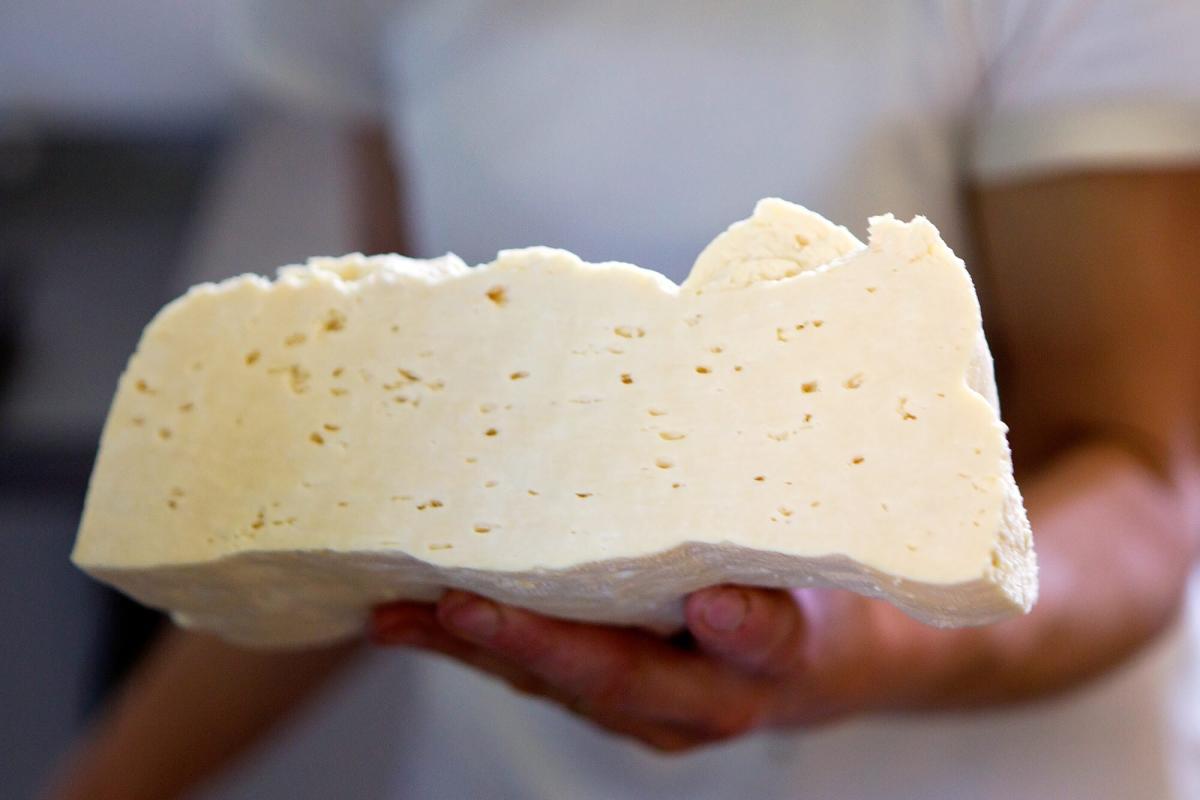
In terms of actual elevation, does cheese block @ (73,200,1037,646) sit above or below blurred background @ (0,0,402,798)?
below

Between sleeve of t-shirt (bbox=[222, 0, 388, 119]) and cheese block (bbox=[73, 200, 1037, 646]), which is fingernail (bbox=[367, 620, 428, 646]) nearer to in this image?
cheese block (bbox=[73, 200, 1037, 646])

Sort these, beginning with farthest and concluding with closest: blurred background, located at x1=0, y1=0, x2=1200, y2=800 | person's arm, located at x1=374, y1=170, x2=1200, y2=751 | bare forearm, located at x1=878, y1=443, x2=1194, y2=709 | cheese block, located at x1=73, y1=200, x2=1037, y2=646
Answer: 1. blurred background, located at x1=0, y1=0, x2=1200, y2=800
2. bare forearm, located at x1=878, y1=443, x2=1194, y2=709
3. person's arm, located at x1=374, y1=170, x2=1200, y2=751
4. cheese block, located at x1=73, y1=200, x2=1037, y2=646

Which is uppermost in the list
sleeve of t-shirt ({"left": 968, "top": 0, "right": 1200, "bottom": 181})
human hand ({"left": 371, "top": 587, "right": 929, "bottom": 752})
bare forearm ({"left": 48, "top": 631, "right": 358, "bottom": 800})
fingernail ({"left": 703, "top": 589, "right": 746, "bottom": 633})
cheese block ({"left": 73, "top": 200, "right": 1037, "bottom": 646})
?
sleeve of t-shirt ({"left": 968, "top": 0, "right": 1200, "bottom": 181})

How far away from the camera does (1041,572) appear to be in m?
0.51

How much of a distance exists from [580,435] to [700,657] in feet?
0.52

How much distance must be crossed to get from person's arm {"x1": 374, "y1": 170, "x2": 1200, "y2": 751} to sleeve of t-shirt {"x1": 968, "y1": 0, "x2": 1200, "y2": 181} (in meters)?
0.01

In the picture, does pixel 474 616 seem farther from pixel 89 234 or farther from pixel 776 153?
pixel 89 234

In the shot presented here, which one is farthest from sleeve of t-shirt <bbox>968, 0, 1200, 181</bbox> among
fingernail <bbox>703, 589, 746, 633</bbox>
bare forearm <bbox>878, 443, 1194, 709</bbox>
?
fingernail <bbox>703, 589, 746, 633</bbox>

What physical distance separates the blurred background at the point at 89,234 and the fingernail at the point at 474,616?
24.7 inches

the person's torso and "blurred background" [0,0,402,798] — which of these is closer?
the person's torso

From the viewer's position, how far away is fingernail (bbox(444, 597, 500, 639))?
0.36 meters

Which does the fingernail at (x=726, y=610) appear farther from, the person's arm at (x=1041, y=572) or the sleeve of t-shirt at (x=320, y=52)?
the sleeve of t-shirt at (x=320, y=52)

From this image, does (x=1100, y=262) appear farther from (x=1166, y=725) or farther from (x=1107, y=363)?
(x=1166, y=725)

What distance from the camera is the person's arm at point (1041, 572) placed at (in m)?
0.39
